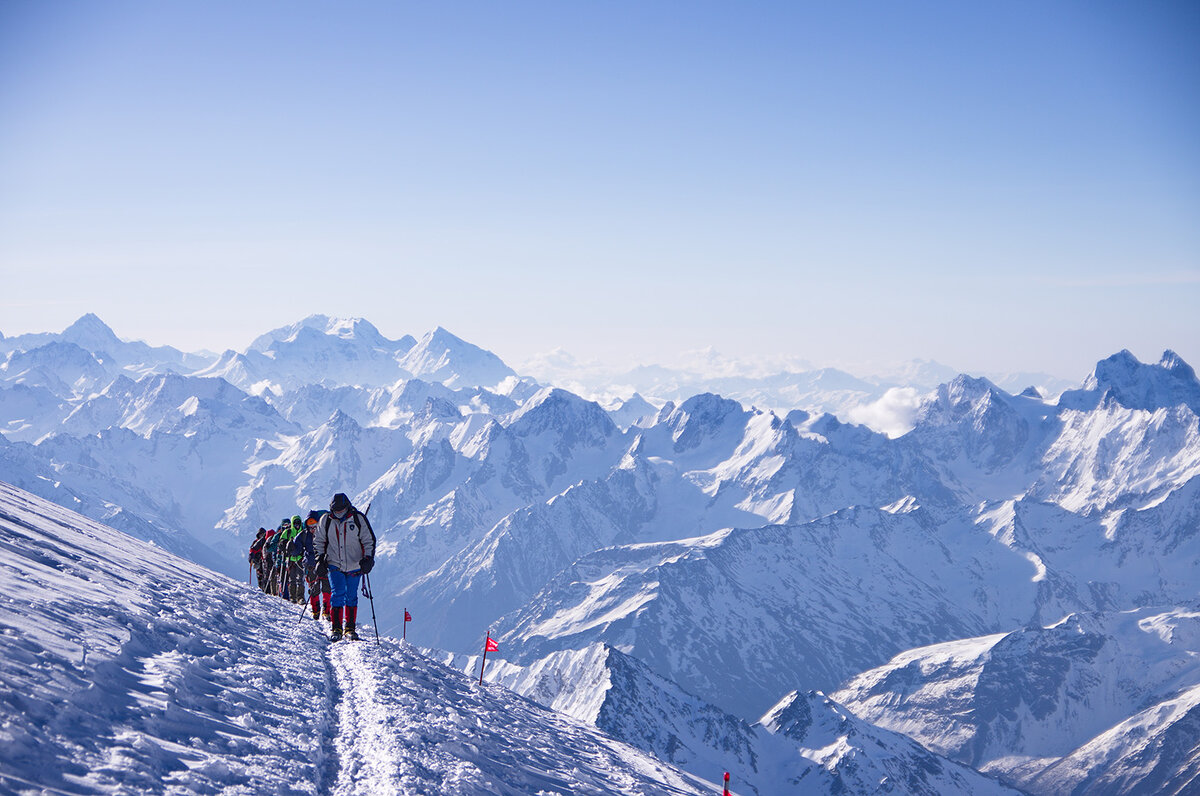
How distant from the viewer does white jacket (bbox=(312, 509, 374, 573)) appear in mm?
23172

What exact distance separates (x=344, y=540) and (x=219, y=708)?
7702 millimetres

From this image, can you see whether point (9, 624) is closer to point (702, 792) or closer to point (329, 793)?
point (329, 793)

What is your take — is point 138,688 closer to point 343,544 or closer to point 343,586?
point 343,544

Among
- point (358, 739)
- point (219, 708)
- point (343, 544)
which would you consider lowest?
point (358, 739)

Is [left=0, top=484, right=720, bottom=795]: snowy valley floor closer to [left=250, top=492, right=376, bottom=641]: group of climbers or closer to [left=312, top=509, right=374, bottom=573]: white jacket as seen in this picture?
[left=250, top=492, right=376, bottom=641]: group of climbers

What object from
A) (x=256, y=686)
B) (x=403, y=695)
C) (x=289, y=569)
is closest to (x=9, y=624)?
(x=256, y=686)

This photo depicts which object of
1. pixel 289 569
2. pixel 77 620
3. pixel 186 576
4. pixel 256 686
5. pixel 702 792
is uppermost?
pixel 289 569

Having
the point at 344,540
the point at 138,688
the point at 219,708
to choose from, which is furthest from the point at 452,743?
the point at 344,540

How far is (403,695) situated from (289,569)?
2062cm

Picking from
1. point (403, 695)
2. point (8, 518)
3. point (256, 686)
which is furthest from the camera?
point (8, 518)

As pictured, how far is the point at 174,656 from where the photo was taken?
1745cm

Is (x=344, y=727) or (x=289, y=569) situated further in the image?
(x=289, y=569)

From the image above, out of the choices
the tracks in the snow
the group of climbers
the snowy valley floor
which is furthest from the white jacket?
the tracks in the snow

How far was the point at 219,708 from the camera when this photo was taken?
51.4ft
